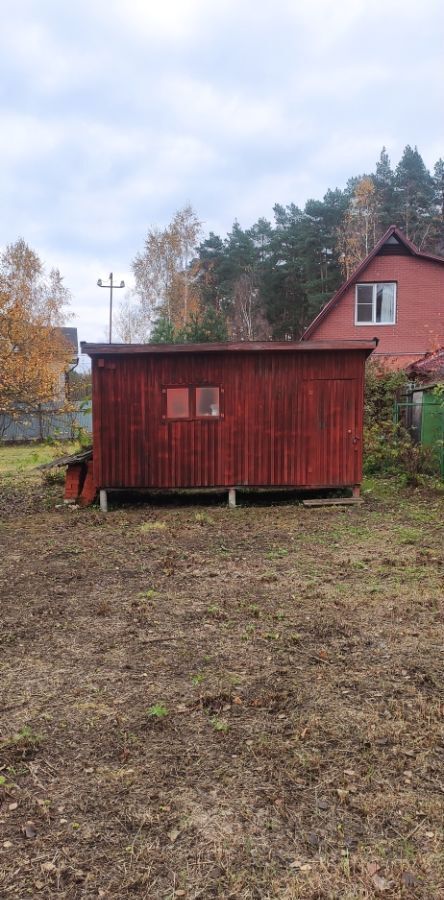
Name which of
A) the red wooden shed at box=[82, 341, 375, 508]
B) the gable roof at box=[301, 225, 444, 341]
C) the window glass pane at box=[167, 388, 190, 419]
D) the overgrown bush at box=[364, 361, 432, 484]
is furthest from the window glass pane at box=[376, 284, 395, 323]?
the window glass pane at box=[167, 388, 190, 419]

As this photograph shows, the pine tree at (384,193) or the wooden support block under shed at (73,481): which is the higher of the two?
the pine tree at (384,193)

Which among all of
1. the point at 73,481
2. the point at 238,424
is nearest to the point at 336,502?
the point at 238,424

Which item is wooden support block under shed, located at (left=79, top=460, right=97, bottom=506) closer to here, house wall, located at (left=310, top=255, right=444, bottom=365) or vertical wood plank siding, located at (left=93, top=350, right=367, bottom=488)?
vertical wood plank siding, located at (left=93, top=350, right=367, bottom=488)

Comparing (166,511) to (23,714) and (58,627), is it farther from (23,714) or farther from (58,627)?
(23,714)

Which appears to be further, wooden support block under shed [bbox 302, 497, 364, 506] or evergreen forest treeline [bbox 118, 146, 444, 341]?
evergreen forest treeline [bbox 118, 146, 444, 341]

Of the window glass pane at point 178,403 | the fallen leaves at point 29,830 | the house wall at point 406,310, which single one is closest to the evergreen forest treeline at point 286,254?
the house wall at point 406,310

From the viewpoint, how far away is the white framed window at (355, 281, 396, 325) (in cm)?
1819

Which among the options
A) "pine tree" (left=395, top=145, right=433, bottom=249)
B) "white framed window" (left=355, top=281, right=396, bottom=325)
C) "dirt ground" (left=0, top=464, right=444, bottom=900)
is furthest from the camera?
"pine tree" (left=395, top=145, right=433, bottom=249)

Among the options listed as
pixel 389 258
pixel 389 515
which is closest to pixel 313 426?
pixel 389 515

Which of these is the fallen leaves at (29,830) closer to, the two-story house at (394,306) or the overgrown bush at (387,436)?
the overgrown bush at (387,436)

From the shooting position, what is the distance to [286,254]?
36.0m

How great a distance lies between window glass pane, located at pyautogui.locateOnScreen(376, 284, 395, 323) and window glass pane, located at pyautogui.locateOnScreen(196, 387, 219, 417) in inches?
423

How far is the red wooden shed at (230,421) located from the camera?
9.31 m

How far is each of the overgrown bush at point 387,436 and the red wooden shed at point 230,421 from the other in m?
2.35
